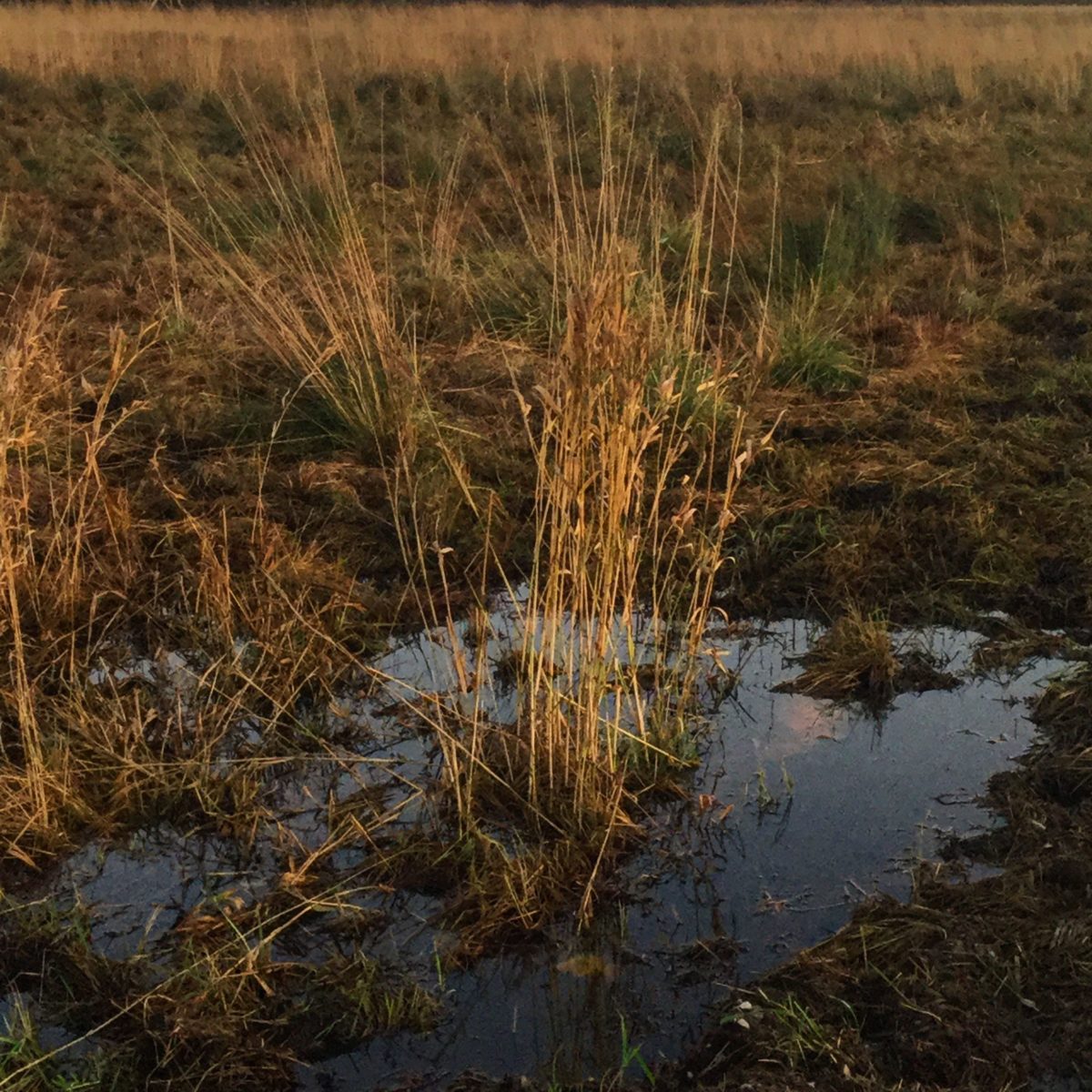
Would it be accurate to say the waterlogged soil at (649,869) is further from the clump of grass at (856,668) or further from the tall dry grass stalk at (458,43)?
the tall dry grass stalk at (458,43)

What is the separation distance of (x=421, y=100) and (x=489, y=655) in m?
8.33

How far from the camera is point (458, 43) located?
1320cm

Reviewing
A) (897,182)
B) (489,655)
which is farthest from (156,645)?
(897,182)

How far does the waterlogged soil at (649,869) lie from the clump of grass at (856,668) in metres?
0.05

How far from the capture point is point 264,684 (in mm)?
3111

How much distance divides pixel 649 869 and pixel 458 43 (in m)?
12.3

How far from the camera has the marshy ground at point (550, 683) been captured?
2.15 metres

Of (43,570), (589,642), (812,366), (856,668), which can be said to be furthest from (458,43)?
(589,642)

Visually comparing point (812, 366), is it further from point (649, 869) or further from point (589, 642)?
point (649, 869)

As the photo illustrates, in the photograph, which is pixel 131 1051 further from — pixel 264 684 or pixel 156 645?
pixel 156 645

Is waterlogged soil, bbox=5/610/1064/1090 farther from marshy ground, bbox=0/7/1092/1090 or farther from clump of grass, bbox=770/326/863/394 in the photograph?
clump of grass, bbox=770/326/863/394

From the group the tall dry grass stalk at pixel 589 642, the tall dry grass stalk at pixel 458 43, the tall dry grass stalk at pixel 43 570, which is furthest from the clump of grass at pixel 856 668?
the tall dry grass stalk at pixel 458 43

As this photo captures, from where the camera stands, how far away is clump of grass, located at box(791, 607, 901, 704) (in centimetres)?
318

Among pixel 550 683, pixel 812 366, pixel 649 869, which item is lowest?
pixel 649 869
